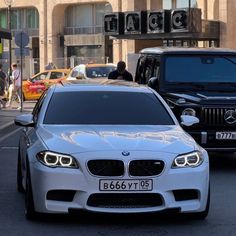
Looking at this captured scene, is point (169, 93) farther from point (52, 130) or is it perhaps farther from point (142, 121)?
point (52, 130)

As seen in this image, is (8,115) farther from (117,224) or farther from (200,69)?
(117,224)

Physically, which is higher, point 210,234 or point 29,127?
point 29,127

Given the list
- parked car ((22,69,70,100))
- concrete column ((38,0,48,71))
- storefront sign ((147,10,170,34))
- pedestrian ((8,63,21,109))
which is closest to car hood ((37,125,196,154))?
pedestrian ((8,63,21,109))

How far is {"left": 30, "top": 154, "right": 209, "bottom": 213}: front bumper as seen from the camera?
6965 mm

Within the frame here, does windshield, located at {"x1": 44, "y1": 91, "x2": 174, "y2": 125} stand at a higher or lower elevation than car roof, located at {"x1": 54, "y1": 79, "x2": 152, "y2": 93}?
lower

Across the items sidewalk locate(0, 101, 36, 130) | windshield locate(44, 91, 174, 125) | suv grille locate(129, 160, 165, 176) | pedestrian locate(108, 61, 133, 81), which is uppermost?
pedestrian locate(108, 61, 133, 81)

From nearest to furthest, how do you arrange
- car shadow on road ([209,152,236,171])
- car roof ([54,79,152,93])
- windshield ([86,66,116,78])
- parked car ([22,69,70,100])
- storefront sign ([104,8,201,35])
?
car roof ([54,79,152,93]) < car shadow on road ([209,152,236,171]) < windshield ([86,66,116,78]) < parked car ([22,69,70,100]) < storefront sign ([104,8,201,35])

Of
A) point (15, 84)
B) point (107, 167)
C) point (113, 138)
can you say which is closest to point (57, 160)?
point (107, 167)

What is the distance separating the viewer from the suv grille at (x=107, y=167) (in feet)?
23.0

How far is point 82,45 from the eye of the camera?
6631 cm

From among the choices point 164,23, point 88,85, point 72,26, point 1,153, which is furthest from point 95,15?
point 88,85

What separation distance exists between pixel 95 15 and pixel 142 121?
60.1 meters

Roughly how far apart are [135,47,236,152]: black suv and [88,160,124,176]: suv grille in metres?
4.39

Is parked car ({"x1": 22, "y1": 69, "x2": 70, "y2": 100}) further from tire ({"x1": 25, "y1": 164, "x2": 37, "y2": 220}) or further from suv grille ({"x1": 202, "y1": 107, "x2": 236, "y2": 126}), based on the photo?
tire ({"x1": 25, "y1": 164, "x2": 37, "y2": 220})
